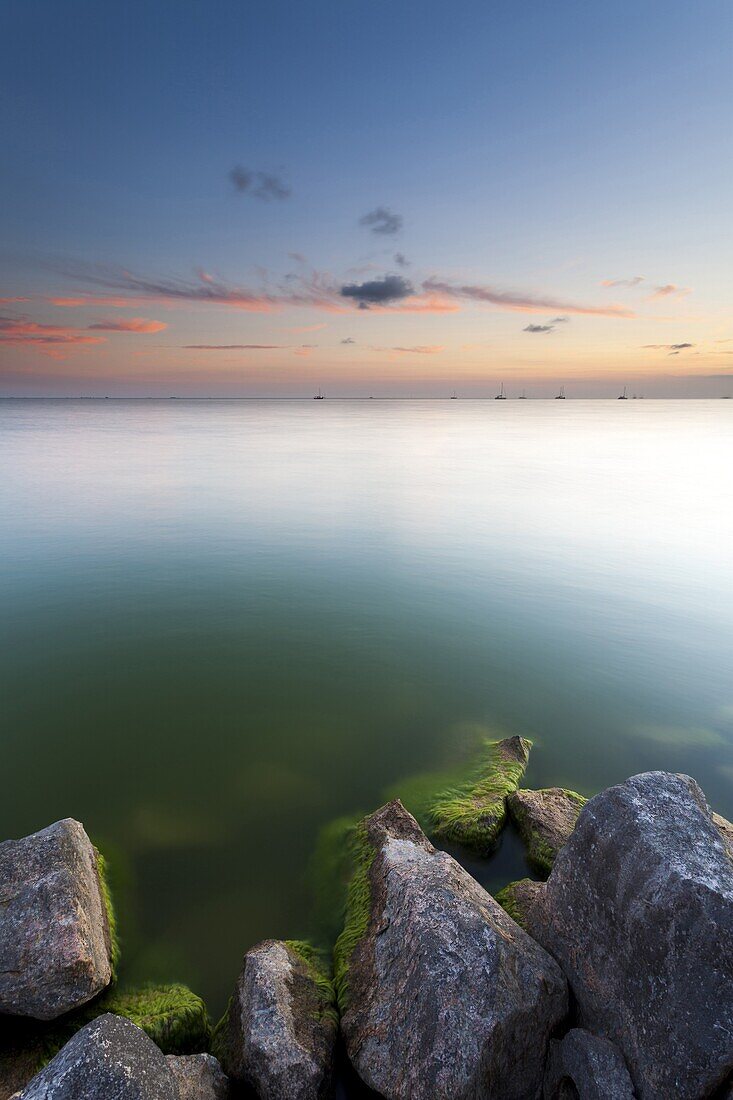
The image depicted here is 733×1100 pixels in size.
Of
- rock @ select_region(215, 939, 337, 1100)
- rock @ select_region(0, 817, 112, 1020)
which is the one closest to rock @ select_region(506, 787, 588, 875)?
rock @ select_region(215, 939, 337, 1100)

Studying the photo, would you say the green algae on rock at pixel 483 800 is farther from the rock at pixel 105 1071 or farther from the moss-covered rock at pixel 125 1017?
the rock at pixel 105 1071

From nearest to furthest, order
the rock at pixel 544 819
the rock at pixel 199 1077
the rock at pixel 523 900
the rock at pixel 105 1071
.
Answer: the rock at pixel 105 1071 → the rock at pixel 199 1077 → the rock at pixel 523 900 → the rock at pixel 544 819

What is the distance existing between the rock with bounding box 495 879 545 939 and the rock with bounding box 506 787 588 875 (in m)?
0.65

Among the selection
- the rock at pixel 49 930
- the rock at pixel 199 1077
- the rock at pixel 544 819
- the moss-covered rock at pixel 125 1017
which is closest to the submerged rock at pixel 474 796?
the rock at pixel 544 819

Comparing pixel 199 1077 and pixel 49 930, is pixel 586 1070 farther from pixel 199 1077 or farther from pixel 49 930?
pixel 49 930

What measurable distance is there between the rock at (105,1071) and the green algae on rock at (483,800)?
676 cm

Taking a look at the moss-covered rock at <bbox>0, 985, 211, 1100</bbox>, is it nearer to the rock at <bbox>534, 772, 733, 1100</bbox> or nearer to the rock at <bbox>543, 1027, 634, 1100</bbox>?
the rock at <bbox>543, 1027, 634, 1100</bbox>

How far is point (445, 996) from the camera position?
6.64m

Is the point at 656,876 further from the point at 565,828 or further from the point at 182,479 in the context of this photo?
the point at 182,479

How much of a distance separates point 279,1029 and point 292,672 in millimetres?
11886

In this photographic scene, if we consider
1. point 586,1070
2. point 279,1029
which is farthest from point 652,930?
point 279,1029

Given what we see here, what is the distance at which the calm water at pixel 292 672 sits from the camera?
11.4 metres

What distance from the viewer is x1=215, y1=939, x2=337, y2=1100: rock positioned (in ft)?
21.9

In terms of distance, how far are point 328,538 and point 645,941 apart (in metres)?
29.7
